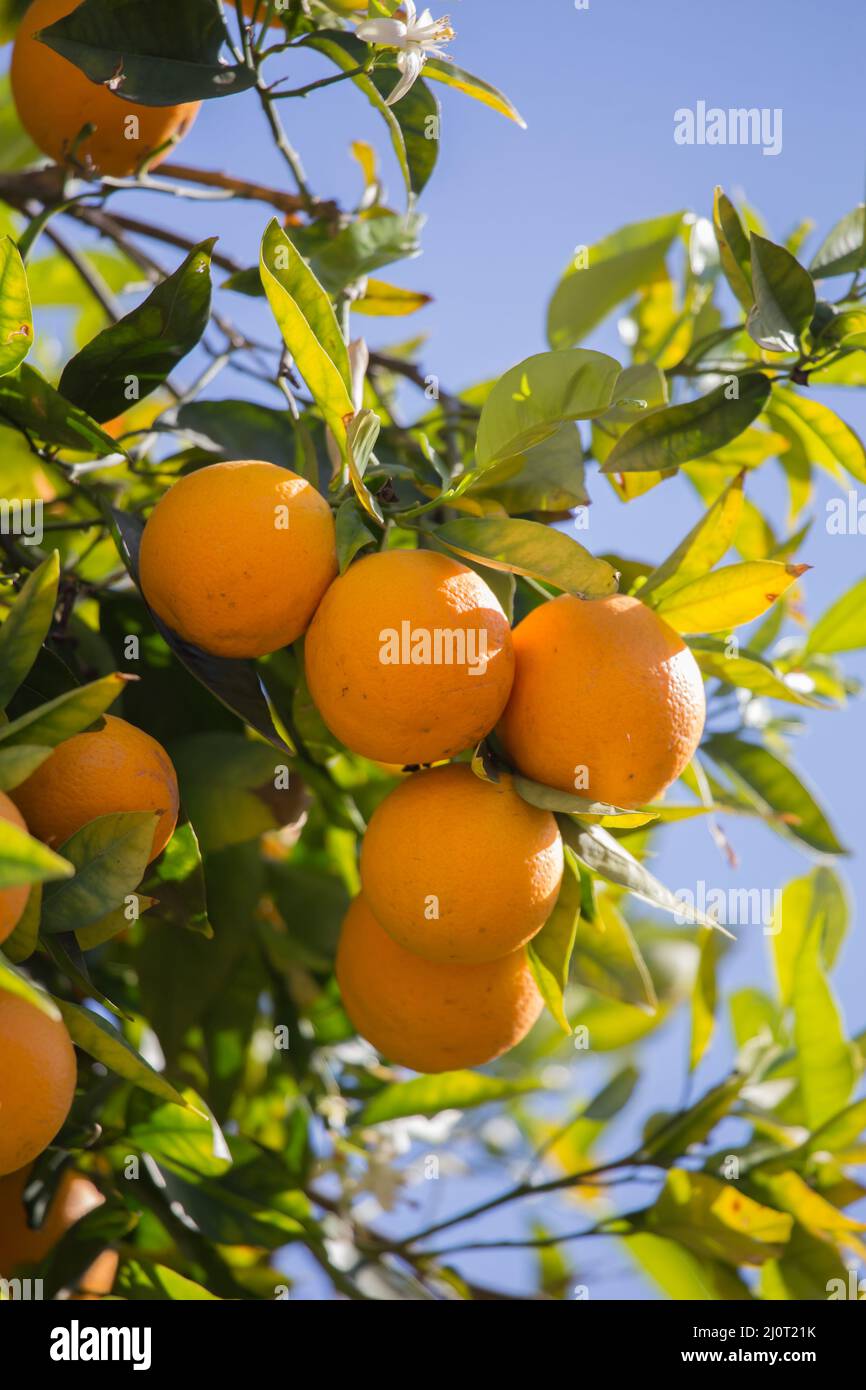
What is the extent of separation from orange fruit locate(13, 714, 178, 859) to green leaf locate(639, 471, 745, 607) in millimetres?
528

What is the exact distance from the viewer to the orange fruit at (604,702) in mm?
1115

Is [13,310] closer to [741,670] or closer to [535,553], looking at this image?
[535,553]

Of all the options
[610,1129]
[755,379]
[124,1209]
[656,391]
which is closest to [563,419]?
[656,391]

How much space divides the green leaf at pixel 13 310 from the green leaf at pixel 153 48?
293mm

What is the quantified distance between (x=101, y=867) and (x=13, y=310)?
48 centimetres

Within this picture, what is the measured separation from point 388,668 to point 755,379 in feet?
1.81

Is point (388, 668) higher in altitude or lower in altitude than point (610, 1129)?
higher

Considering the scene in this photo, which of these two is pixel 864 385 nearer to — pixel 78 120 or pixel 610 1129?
pixel 78 120

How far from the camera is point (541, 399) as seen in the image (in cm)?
110

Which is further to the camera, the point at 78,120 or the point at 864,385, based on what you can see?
the point at 864,385

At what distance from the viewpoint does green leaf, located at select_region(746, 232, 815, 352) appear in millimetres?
1278

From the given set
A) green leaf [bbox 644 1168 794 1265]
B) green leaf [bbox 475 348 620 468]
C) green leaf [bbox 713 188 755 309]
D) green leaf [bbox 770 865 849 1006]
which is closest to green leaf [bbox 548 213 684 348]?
green leaf [bbox 713 188 755 309]

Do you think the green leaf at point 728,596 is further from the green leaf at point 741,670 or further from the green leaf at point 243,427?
the green leaf at point 243,427

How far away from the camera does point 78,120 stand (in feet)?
4.84
